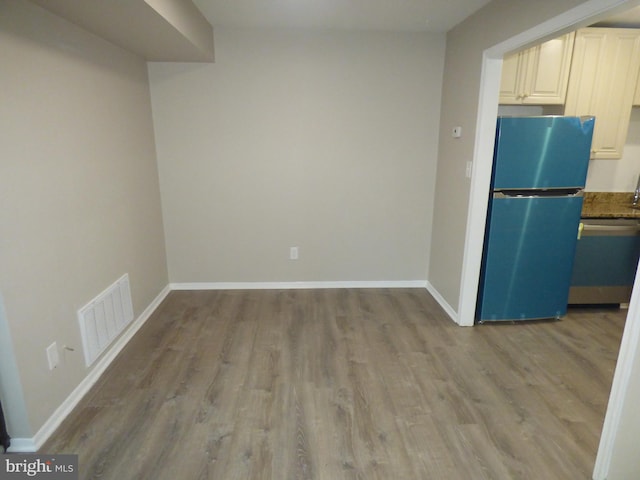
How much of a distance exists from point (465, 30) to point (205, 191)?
2.66m

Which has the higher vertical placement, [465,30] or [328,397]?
[465,30]

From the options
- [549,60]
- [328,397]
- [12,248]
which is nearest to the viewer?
[12,248]

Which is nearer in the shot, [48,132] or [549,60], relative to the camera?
[48,132]

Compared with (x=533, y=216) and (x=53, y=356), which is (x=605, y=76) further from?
(x=53, y=356)

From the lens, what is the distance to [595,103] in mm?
3219

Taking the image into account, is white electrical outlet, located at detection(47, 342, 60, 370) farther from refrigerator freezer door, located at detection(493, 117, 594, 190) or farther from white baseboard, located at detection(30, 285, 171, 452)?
refrigerator freezer door, located at detection(493, 117, 594, 190)

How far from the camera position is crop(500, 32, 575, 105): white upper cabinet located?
3.09m

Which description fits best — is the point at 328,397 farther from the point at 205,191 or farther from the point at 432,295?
the point at 205,191

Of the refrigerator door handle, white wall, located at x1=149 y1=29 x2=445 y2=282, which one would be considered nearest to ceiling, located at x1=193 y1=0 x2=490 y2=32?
white wall, located at x1=149 y1=29 x2=445 y2=282

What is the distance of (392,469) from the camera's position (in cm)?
176

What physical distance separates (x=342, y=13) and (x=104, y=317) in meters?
2.81

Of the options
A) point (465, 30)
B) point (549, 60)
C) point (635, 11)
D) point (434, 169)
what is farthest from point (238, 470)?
point (635, 11)

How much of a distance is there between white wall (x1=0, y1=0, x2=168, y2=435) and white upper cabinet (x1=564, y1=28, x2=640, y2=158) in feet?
12.0

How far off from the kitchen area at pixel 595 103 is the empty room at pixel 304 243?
24 millimetres
